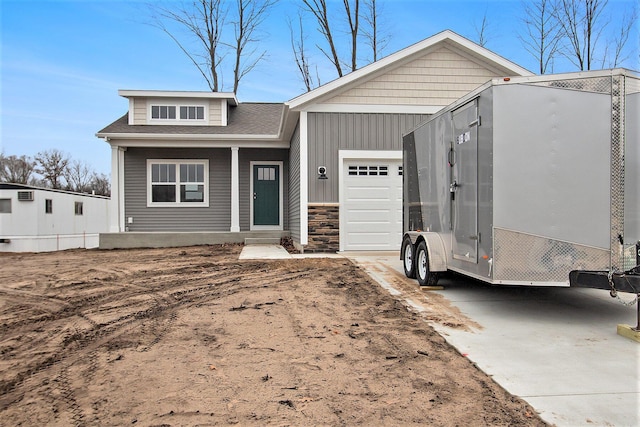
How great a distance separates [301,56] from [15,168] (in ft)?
95.4

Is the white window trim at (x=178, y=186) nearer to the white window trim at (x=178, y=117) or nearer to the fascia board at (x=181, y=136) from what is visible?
the fascia board at (x=181, y=136)

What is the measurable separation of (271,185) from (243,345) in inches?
455

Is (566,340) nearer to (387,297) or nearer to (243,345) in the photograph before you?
(387,297)

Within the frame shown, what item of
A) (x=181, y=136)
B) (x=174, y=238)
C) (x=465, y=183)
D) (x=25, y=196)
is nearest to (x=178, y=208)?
(x=174, y=238)

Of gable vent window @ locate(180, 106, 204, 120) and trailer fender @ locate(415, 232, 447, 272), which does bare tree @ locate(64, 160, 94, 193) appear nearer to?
gable vent window @ locate(180, 106, 204, 120)

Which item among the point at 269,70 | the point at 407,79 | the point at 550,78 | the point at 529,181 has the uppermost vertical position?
the point at 269,70

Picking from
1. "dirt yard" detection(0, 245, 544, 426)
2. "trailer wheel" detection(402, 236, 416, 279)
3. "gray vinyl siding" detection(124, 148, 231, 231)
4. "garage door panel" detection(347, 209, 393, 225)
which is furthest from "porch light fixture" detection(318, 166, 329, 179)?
"gray vinyl siding" detection(124, 148, 231, 231)

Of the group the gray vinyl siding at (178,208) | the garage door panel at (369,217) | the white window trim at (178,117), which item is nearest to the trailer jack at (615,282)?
the garage door panel at (369,217)

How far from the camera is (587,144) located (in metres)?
4.68

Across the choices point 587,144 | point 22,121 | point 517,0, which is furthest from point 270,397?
point 22,121

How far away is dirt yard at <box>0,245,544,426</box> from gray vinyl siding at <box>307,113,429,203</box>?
166 inches

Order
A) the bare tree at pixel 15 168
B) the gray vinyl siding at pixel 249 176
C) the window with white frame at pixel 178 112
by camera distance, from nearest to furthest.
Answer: the gray vinyl siding at pixel 249 176
the window with white frame at pixel 178 112
the bare tree at pixel 15 168

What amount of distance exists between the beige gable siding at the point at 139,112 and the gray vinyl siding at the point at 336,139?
301 inches

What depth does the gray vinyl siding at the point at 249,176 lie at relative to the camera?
607 inches
